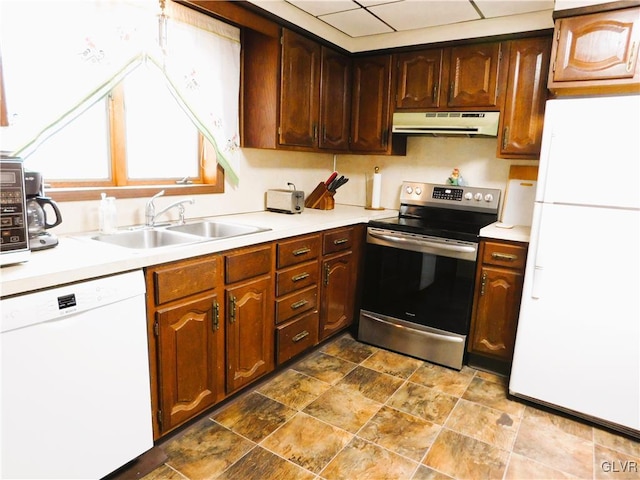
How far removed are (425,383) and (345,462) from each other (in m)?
0.89

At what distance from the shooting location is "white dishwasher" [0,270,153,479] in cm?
133

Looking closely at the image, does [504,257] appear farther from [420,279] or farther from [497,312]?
[420,279]

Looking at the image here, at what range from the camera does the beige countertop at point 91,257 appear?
1.35 meters

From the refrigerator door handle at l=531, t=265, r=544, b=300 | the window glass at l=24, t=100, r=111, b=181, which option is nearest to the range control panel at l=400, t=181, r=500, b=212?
the refrigerator door handle at l=531, t=265, r=544, b=300

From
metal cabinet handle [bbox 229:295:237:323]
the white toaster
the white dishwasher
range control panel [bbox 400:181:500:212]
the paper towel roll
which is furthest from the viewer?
the paper towel roll

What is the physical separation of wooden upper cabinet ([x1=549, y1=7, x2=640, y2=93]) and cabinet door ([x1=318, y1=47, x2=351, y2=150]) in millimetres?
1480

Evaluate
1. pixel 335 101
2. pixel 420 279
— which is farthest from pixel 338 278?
pixel 335 101

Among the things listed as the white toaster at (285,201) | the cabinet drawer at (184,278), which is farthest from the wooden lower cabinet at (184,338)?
the white toaster at (285,201)

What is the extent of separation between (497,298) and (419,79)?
164 cm

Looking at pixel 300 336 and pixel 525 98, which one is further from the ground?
pixel 525 98

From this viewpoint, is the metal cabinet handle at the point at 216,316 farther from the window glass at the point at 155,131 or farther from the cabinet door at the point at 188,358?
the window glass at the point at 155,131

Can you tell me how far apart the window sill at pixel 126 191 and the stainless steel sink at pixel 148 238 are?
23 centimetres

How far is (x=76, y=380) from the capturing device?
4.85 ft

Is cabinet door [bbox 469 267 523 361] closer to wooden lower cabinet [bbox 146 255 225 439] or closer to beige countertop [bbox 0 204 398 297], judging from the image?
beige countertop [bbox 0 204 398 297]
